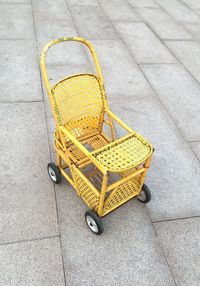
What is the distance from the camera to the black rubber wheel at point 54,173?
334cm

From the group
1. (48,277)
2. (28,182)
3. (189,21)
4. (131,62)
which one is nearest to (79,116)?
(28,182)

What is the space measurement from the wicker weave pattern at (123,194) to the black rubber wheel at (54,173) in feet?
2.27

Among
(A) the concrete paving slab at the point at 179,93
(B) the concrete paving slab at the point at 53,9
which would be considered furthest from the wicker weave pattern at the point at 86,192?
(B) the concrete paving slab at the point at 53,9

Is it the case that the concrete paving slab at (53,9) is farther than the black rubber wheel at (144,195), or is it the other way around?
the concrete paving slab at (53,9)

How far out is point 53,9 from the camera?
7.36 meters

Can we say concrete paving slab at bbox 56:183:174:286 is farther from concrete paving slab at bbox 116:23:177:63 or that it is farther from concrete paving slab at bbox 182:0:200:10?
concrete paving slab at bbox 182:0:200:10

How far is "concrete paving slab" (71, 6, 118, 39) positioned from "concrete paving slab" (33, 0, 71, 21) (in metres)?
0.22

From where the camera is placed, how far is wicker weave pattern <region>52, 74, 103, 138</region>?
10.3 ft

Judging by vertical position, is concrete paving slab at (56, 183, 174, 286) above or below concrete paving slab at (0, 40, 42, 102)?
below

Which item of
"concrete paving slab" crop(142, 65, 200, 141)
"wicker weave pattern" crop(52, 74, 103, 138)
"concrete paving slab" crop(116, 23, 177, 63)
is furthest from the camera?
"concrete paving slab" crop(116, 23, 177, 63)

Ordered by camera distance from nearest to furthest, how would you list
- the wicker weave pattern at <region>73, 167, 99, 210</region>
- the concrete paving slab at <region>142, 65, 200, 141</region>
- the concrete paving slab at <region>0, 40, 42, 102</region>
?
the wicker weave pattern at <region>73, 167, 99, 210</region> → the concrete paving slab at <region>142, 65, 200, 141</region> → the concrete paving slab at <region>0, 40, 42, 102</region>

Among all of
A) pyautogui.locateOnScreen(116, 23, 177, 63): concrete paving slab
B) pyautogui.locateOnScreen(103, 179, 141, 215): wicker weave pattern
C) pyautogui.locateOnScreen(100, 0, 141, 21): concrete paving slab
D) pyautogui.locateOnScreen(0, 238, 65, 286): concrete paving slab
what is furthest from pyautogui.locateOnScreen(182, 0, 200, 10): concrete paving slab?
pyautogui.locateOnScreen(0, 238, 65, 286): concrete paving slab

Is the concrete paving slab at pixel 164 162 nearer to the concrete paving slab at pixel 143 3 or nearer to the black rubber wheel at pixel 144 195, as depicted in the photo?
the black rubber wheel at pixel 144 195

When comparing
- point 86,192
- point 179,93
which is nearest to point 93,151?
point 86,192
